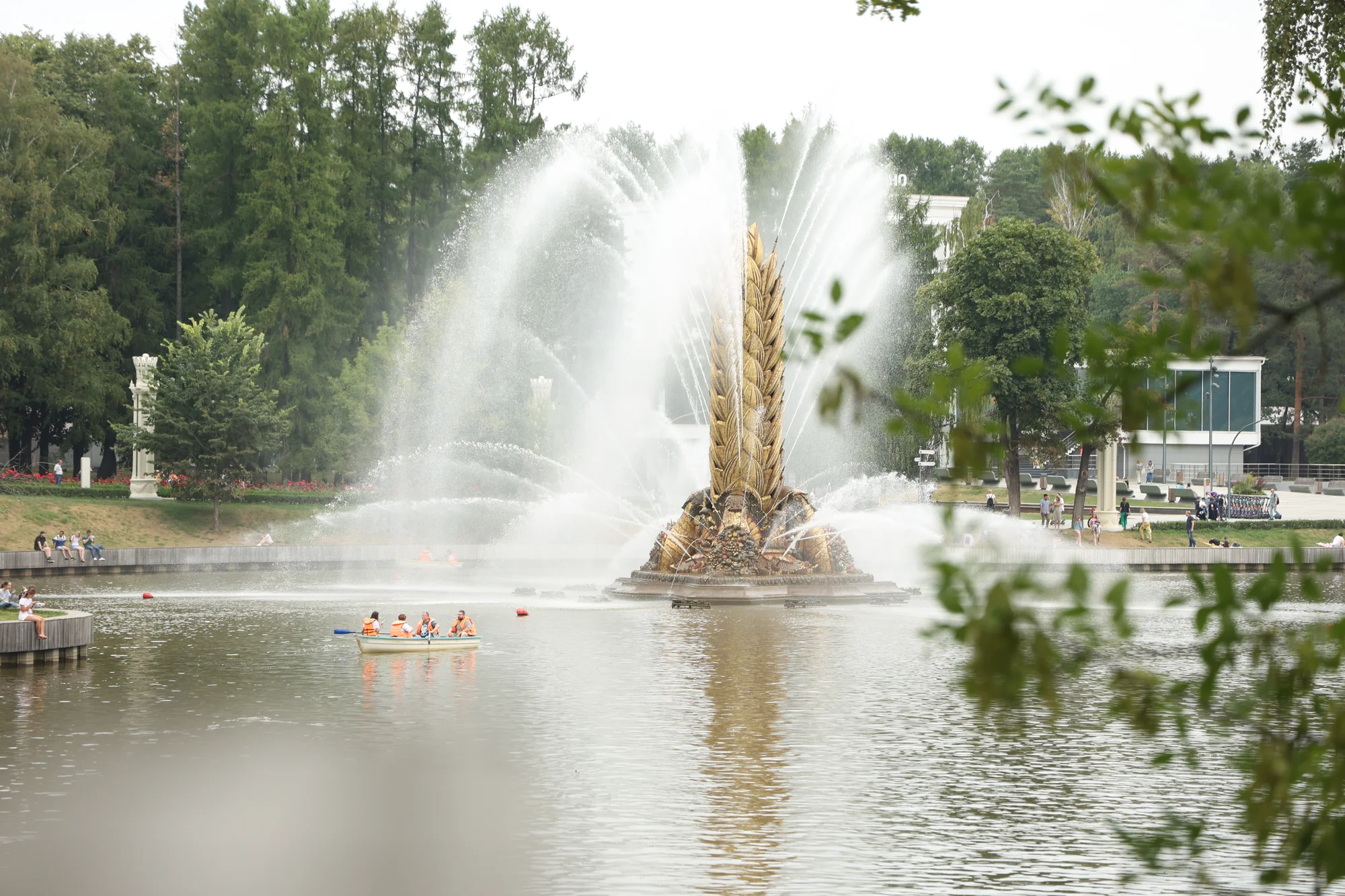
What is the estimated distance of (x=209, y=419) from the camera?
2520 inches

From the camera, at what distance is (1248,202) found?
4363 millimetres

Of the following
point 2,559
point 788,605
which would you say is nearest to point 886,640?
point 788,605

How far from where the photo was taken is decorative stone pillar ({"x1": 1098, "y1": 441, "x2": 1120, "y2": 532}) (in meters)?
70.7

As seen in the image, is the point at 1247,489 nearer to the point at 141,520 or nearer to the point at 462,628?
the point at 141,520

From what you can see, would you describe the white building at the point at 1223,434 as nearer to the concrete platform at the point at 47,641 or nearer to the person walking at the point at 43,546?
the person walking at the point at 43,546

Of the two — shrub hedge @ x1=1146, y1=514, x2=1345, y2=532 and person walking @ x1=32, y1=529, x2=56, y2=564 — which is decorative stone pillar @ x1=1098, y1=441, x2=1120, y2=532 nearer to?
shrub hedge @ x1=1146, y1=514, x2=1345, y2=532

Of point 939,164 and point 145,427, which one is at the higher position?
point 939,164

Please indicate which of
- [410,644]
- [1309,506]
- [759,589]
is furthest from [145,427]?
[1309,506]

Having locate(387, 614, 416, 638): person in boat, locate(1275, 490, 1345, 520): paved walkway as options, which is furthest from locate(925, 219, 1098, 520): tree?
locate(387, 614, 416, 638): person in boat

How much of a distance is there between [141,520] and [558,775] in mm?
50647

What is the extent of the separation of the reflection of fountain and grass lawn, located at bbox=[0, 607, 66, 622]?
1548cm

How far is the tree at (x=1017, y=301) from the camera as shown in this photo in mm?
67875

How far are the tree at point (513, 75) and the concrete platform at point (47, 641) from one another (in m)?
60.7

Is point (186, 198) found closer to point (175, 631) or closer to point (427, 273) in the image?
point (427, 273)
